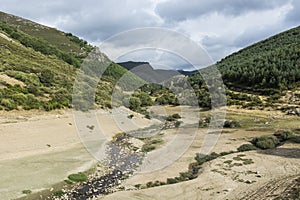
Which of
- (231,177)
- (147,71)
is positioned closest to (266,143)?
(231,177)

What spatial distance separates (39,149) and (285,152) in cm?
2380

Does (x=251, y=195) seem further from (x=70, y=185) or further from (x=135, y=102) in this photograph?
(x=135, y=102)

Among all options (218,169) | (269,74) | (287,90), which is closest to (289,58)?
(269,74)

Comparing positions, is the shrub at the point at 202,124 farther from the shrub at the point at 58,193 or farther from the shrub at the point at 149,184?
the shrub at the point at 58,193

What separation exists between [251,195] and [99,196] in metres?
9.72

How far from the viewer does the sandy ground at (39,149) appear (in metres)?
22.6

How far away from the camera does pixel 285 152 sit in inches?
1233

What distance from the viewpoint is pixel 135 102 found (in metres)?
72.5

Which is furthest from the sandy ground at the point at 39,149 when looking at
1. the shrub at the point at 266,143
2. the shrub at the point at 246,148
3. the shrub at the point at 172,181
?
the shrub at the point at 266,143

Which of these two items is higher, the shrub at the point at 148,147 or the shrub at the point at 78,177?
the shrub at the point at 148,147

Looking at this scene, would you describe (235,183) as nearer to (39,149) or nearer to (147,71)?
(39,149)

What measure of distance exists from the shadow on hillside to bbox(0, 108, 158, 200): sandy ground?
17.0m

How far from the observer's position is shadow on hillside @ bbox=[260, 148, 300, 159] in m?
29.8

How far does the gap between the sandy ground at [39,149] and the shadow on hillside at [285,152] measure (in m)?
17.0
